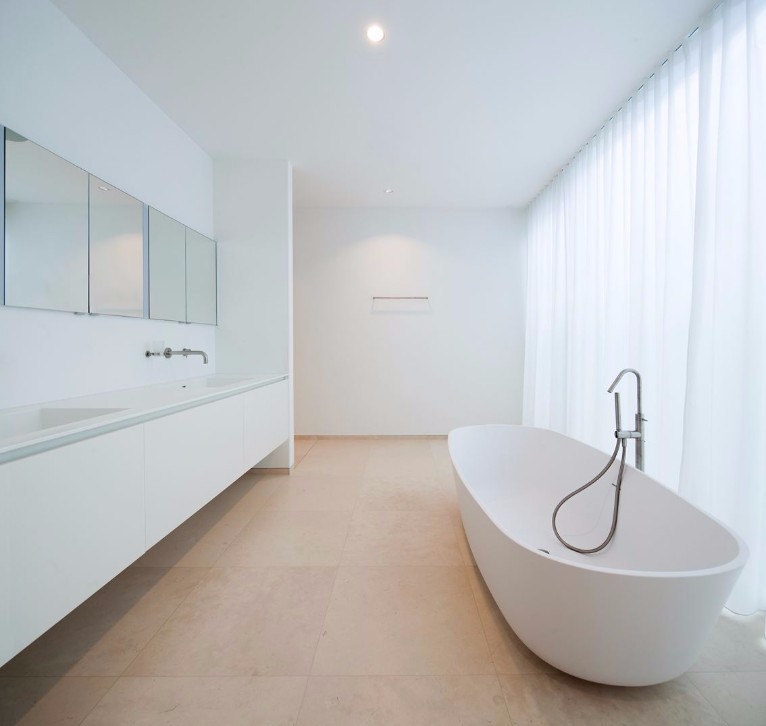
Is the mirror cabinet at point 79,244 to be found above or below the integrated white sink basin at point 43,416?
above

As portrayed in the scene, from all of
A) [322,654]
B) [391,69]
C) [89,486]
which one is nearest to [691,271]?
[391,69]

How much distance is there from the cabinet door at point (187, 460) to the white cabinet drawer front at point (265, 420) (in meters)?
0.20

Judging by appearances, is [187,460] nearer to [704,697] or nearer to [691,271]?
[704,697]

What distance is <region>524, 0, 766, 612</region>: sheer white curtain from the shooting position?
5.30ft

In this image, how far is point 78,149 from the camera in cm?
195

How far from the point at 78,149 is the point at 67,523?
1820 millimetres

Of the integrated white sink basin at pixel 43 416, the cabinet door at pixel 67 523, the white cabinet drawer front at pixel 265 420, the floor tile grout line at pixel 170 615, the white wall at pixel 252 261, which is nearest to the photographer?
the cabinet door at pixel 67 523

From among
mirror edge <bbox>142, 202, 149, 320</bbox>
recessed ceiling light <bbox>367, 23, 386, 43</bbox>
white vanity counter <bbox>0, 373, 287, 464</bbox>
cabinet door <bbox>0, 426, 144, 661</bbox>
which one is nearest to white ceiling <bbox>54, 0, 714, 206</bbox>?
recessed ceiling light <bbox>367, 23, 386, 43</bbox>

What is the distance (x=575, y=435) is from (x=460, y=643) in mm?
2225

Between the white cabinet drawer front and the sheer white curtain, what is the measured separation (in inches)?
95.9

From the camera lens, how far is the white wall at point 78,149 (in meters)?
1.63

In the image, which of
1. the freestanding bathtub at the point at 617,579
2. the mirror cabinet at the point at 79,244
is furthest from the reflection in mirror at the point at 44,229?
the freestanding bathtub at the point at 617,579

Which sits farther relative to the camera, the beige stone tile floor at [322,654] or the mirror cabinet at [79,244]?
the mirror cabinet at [79,244]

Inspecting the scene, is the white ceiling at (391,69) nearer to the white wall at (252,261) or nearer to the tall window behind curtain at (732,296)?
the white wall at (252,261)
